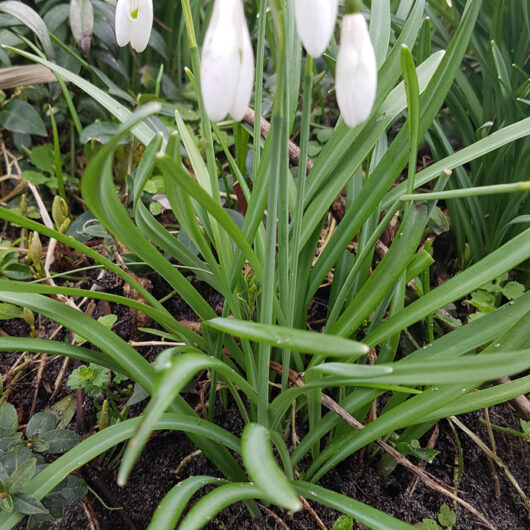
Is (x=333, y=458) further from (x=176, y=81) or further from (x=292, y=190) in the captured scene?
(x=176, y=81)

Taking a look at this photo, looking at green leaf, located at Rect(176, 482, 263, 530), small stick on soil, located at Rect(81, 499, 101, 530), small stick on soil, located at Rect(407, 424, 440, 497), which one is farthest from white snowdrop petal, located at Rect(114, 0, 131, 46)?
small stick on soil, located at Rect(407, 424, 440, 497)

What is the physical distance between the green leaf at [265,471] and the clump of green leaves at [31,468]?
31cm

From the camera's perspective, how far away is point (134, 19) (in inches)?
30.8

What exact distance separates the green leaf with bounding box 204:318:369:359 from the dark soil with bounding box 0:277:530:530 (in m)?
0.44

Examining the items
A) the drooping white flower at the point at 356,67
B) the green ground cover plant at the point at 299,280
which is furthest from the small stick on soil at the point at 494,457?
the drooping white flower at the point at 356,67

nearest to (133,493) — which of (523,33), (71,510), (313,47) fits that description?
(71,510)

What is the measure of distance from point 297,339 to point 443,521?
612 mm

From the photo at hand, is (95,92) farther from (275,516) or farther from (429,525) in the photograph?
(429,525)

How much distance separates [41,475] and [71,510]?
27 centimetres

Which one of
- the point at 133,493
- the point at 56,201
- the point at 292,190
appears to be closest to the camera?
the point at 133,493

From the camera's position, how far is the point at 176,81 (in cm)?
200

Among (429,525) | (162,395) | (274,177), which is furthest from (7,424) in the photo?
(429,525)

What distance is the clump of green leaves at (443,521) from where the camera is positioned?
3.18ft

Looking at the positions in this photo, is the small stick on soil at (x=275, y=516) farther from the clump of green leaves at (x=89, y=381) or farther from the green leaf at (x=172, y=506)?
the clump of green leaves at (x=89, y=381)
